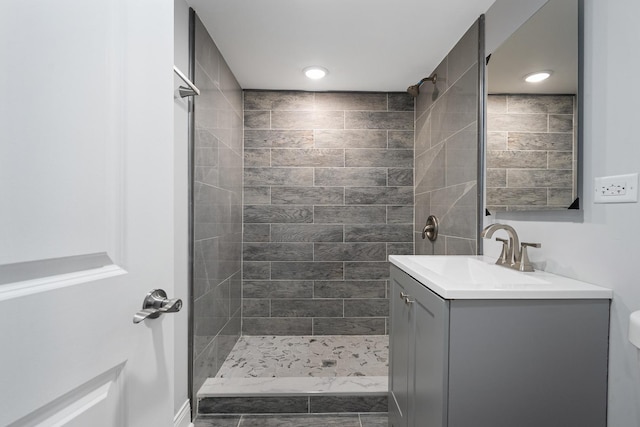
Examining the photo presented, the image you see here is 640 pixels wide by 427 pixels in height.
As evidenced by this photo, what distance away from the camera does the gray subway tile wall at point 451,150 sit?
189 cm

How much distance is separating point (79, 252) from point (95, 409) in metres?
0.29

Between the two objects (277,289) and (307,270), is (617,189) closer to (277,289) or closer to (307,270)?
(307,270)

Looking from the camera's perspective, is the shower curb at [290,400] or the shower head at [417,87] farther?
the shower head at [417,87]

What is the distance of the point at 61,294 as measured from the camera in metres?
0.51

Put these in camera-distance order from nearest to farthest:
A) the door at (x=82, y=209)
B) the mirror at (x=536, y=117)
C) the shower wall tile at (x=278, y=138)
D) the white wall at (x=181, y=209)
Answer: the door at (x=82, y=209) < the mirror at (x=536, y=117) < the white wall at (x=181, y=209) < the shower wall tile at (x=278, y=138)

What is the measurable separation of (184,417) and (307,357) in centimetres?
100

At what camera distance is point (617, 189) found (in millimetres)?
976

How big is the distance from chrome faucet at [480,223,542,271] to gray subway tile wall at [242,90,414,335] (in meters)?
1.57

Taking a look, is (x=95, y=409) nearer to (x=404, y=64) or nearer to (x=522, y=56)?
(x=522, y=56)

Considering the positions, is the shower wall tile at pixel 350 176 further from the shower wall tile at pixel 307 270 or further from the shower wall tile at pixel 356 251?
the shower wall tile at pixel 307 270

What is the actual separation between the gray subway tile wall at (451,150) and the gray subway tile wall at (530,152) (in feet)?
0.76

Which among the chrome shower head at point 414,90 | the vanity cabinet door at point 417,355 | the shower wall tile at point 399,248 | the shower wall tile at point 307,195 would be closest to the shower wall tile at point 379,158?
the shower wall tile at point 307,195

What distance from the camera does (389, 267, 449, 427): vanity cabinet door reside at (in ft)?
3.18

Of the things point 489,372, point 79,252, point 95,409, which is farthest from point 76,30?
point 489,372
